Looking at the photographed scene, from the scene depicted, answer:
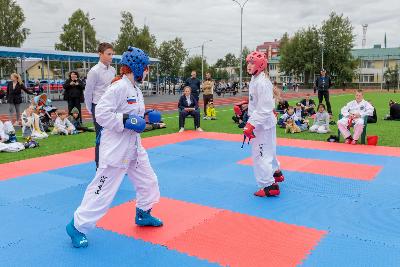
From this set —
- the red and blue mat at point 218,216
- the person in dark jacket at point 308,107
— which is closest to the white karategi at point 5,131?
the red and blue mat at point 218,216

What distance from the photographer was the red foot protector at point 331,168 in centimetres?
622

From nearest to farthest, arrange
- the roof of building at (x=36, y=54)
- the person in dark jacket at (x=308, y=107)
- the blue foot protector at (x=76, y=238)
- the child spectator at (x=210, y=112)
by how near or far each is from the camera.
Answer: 1. the blue foot protector at (x=76, y=238)
2. the person in dark jacket at (x=308, y=107)
3. the child spectator at (x=210, y=112)
4. the roof of building at (x=36, y=54)

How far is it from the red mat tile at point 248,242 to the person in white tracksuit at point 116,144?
0.81 m

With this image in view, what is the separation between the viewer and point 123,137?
355cm

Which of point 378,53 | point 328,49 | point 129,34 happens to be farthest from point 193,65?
point 378,53

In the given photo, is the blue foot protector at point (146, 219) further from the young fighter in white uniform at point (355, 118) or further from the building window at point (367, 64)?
the building window at point (367, 64)

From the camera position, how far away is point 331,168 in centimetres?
665

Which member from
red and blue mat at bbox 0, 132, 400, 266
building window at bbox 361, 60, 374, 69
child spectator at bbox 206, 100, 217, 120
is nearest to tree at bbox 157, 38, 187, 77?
child spectator at bbox 206, 100, 217, 120

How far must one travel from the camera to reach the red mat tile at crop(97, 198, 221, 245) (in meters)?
3.89

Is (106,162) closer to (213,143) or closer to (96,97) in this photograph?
(96,97)

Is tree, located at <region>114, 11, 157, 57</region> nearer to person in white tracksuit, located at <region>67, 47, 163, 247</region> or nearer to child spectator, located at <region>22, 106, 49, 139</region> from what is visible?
child spectator, located at <region>22, 106, 49, 139</region>

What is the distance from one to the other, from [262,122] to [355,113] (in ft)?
16.5

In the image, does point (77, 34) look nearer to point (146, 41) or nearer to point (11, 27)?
point (11, 27)

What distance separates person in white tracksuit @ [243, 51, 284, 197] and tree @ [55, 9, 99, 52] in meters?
41.7
